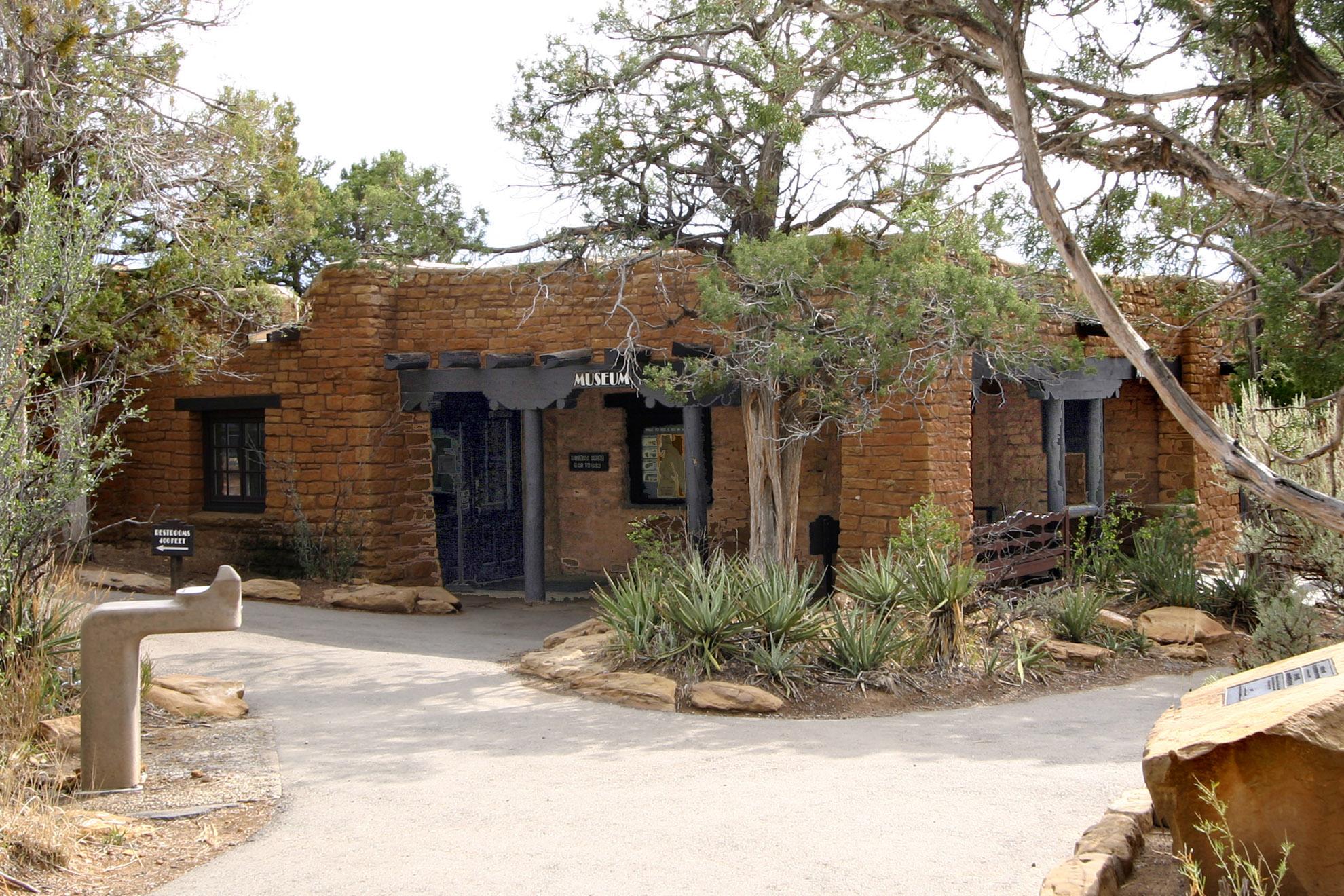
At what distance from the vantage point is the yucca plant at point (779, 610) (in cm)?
805

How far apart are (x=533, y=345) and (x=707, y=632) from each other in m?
5.11

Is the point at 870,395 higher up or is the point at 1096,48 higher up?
the point at 1096,48

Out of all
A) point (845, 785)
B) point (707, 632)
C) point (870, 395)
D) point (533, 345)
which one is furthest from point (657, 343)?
point (845, 785)

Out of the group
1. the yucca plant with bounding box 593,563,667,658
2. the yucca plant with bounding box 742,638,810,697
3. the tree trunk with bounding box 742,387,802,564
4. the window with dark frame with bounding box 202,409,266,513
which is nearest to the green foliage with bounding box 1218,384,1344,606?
the tree trunk with bounding box 742,387,802,564

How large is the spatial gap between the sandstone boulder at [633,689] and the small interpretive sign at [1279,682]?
3.88 meters

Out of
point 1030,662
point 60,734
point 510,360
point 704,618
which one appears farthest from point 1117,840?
point 510,360

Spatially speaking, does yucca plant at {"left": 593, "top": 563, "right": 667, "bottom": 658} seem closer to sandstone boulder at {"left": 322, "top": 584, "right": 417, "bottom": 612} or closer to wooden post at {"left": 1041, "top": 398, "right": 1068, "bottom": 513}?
sandstone boulder at {"left": 322, "top": 584, "right": 417, "bottom": 612}

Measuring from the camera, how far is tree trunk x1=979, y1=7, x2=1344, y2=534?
576 cm

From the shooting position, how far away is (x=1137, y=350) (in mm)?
6082

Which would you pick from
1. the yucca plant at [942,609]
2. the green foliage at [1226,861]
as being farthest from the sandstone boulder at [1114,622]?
the green foliage at [1226,861]

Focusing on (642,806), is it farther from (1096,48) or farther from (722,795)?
(1096,48)

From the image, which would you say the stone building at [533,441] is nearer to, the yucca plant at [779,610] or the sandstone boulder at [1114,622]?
the sandstone boulder at [1114,622]

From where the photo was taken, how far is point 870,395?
378 inches

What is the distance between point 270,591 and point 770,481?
5.11 m
